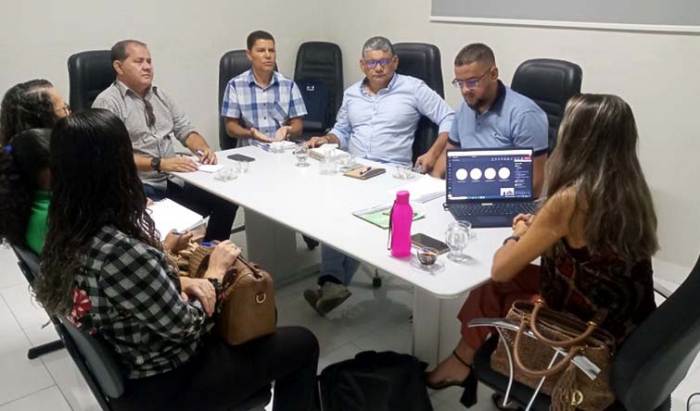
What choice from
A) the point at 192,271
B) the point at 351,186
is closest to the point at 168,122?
the point at 351,186

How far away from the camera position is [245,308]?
151 centimetres

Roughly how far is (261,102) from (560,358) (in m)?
2.49

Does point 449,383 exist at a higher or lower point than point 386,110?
lower

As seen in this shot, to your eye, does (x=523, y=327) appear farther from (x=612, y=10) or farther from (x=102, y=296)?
(x=612, y=10)

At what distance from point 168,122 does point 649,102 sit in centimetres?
260

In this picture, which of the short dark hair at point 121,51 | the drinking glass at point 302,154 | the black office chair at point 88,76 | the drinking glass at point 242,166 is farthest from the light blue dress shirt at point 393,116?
the black office chair at point 88,76

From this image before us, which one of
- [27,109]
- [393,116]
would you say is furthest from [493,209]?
[27,109]

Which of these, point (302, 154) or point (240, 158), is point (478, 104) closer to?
point (302, 154)

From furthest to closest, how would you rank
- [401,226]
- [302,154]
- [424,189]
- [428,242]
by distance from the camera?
[302,154] < [424,189] < [428,242] < [401,226]

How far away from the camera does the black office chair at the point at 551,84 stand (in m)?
2.67

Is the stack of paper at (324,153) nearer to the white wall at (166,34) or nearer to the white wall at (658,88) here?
the white wall at (658,88)

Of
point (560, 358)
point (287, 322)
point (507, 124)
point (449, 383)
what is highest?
point (507, 124)

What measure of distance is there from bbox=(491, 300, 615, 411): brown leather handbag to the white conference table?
0.19 meters

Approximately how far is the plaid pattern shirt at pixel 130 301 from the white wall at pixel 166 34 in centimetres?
284
